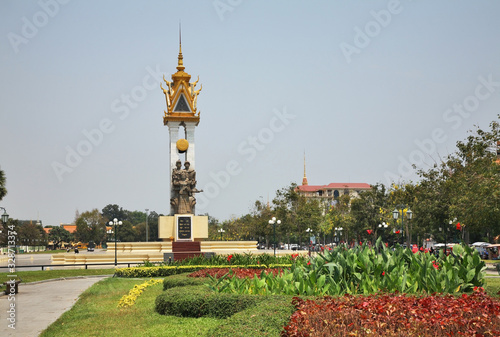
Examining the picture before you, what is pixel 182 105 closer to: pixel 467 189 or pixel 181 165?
pixel 181 165

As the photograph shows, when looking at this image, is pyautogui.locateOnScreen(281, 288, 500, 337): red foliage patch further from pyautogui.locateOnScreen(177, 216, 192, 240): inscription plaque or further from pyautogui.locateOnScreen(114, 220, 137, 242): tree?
pyautogui.locateOnScreen(114, 220, 137, 242): tree

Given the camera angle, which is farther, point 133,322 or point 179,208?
point 179,208


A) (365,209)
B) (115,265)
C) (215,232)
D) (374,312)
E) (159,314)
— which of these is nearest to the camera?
(374,312)

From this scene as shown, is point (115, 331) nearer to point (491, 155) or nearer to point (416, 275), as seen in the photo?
point (416, 275)

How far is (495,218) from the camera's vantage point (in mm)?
27719

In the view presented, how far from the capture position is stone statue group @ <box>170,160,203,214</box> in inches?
1470

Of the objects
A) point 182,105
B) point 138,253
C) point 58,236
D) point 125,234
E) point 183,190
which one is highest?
point 182,105

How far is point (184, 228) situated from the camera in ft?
120

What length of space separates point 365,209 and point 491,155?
113ft

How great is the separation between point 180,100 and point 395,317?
33.3 meters

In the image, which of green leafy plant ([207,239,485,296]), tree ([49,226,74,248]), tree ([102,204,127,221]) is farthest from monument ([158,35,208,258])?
tree ([102,204,127,221])

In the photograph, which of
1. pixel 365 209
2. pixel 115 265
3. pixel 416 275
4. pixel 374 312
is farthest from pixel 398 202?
pixel 374 312

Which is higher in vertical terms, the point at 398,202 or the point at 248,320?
the point at 398,202

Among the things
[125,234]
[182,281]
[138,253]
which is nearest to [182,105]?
[138,253]
